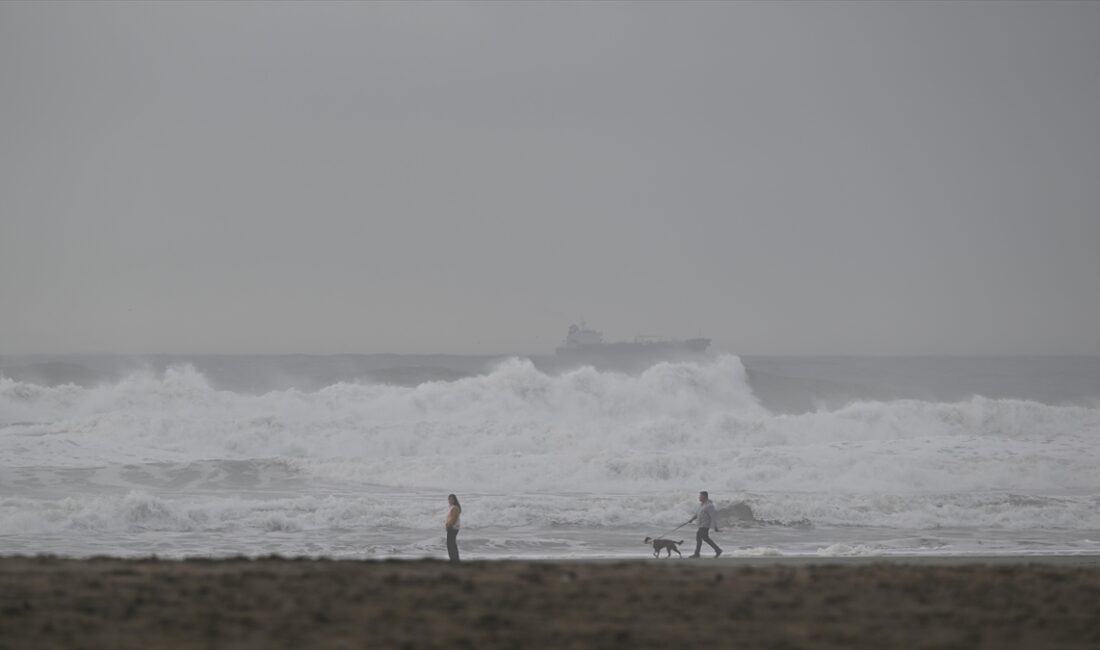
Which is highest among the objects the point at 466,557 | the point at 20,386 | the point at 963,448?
the point at 20,386

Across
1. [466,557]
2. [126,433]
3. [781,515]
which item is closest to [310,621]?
[466,557]

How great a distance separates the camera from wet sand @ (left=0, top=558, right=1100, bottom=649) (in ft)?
25.3

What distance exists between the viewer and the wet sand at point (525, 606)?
7703 millimetres

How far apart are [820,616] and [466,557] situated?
10063mm

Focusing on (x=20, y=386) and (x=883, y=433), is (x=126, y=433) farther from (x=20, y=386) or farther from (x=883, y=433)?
(x=883, y=433)

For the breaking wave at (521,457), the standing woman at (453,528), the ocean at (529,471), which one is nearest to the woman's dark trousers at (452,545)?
the standing woman at (453,528)

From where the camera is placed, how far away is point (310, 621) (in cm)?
810

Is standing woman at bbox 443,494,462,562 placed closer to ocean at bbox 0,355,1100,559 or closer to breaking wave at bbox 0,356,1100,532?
ocean at bbox 0,355,1100,559

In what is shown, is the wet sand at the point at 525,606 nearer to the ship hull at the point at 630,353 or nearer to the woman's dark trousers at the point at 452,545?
the woman's dark trousers at the point at 452,545

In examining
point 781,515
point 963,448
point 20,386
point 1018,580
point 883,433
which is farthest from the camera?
point 20,386

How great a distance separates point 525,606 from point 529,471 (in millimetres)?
20956

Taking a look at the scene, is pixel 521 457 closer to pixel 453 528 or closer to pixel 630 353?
pixel 453 528

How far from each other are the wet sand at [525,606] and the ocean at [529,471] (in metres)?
7.52

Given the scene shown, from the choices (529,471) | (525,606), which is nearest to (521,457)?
(529,471)
